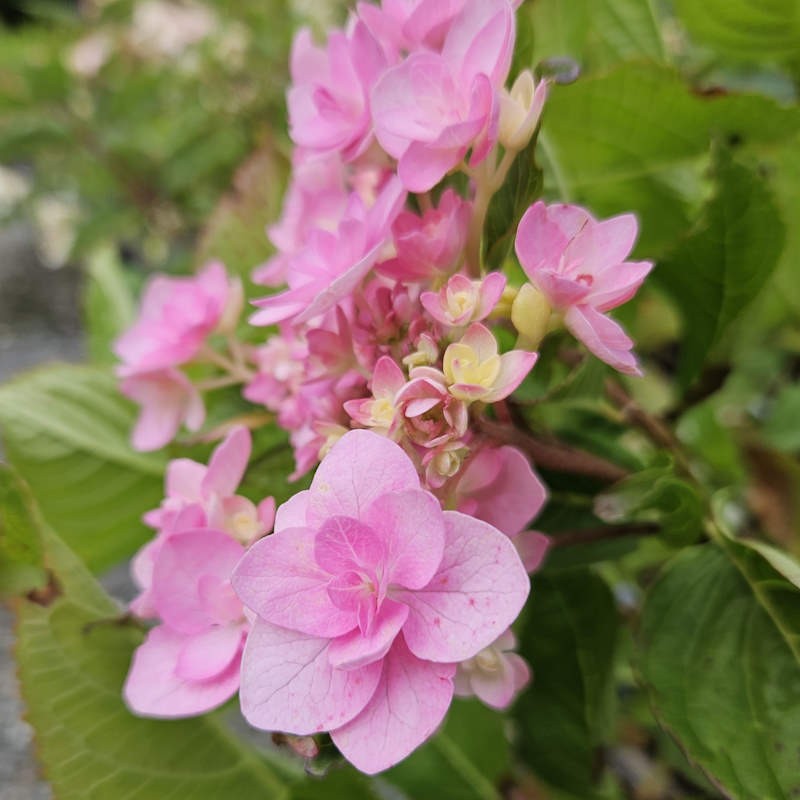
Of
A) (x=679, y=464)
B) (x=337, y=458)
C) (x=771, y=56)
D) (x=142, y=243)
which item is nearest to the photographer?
(x=337, y=458)

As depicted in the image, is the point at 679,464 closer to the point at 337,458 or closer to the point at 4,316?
the point at 337,458

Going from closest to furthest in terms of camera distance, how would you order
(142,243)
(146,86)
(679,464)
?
(679,464) → (146,86) → (142,243)

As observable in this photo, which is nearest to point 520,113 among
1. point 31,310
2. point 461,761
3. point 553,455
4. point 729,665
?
point 553,455

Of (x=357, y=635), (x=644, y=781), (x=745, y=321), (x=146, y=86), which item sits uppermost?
(x=357, y=635)

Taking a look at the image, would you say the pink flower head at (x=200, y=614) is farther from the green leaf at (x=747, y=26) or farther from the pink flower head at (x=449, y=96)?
the green leaf at (x=747, y=26)

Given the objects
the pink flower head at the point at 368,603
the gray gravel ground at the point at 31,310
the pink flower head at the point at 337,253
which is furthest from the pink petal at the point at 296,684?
the gray gravel ground at the point at 31,310

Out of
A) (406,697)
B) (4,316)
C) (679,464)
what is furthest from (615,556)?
(4,316)

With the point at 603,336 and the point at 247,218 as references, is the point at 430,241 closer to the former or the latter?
the point at 603,336

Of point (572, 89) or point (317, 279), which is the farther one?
point (572, 89)
